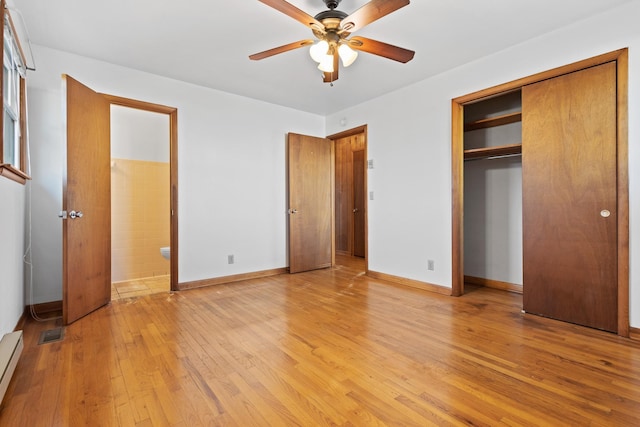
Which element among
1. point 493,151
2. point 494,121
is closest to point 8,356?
point 493,151

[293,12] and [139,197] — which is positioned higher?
[293,12]

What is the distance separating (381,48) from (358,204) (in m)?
3.98

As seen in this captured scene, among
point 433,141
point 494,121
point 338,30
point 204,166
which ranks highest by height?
point 338,30

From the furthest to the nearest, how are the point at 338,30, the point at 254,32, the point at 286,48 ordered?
the point at 254,32 → the point at 286,48 → the point at 338,30

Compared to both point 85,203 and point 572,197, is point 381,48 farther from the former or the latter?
point 85,203

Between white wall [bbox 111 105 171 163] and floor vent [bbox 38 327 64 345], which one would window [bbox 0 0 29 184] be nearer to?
floor vent [bbox 38 327 64 345]

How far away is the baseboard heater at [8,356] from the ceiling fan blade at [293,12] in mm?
2337

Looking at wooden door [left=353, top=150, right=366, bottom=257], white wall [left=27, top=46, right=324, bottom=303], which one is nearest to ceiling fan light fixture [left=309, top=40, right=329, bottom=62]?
white wall [left=27, top=46, right=324, bottom=303]

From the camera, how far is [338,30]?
7.09ft

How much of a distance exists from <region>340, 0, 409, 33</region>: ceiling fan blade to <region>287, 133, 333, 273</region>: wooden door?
8.74 feet

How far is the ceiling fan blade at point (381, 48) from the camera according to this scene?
2.23 meters

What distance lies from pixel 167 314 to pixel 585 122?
3888mm

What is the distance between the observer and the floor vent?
7.61 feet

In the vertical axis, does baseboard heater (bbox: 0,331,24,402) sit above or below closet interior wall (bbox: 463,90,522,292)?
below
